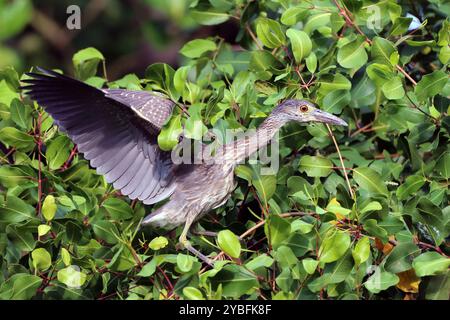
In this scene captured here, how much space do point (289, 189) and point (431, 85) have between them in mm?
543

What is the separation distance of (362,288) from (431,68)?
1167 mm

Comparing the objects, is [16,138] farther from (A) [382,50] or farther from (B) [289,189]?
(A) [382,50]

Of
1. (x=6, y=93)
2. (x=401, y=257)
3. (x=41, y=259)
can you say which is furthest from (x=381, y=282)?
(x=6, y=93)

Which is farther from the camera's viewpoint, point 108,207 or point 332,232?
point 108,207

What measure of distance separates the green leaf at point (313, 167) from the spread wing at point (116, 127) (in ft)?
1.60

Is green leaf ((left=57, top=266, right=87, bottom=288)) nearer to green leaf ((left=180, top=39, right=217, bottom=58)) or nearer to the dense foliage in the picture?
the dense foliage

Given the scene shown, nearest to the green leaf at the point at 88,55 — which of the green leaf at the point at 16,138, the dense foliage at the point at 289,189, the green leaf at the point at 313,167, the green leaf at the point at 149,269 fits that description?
the dense foliage at the point at 289,189

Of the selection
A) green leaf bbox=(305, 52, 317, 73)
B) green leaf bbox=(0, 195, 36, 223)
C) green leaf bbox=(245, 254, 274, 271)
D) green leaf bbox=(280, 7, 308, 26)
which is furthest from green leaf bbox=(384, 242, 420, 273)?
green leaf bbox=(0, 195, 36, 223)

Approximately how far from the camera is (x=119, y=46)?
580 centimetres

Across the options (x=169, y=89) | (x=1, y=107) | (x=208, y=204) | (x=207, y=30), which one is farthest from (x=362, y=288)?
(x=207, y=30)

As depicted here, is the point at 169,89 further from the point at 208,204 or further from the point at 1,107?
the point at 1,107

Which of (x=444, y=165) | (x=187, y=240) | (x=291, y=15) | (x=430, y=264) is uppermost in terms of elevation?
(x=291, y=15)

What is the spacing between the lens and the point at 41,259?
9.39 ft

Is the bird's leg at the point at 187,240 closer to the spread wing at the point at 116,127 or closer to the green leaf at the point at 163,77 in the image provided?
the spread wing at the point at 116,127
